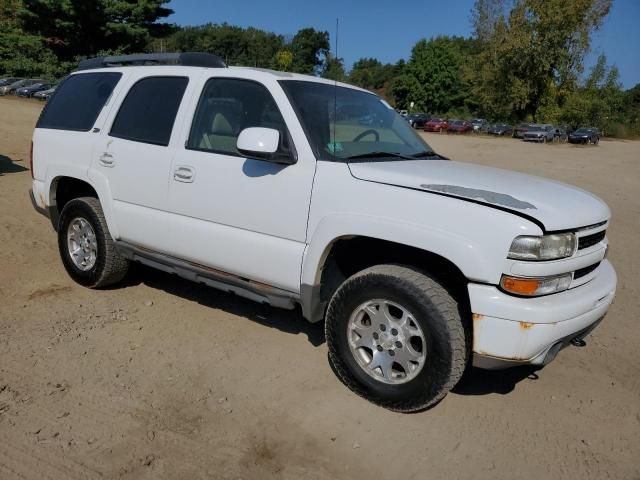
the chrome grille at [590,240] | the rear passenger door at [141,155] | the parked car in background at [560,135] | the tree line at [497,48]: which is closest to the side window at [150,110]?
the rear passenger door at [141,155]

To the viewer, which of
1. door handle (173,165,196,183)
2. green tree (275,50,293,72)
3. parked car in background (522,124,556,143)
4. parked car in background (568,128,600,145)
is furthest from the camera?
parked car in background (568,128,600,145)

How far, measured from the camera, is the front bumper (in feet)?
9.09

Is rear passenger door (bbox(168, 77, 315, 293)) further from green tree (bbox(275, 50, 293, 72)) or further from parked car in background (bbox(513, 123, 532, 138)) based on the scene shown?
parked car in background (bbox(513, 123, 532, 138))

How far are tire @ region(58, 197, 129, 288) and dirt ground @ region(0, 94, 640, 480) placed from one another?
160 mm

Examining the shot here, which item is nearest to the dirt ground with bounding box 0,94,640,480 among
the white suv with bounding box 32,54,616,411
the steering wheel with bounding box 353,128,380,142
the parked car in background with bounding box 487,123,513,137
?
the white suv with bounding box 32,54,616,411

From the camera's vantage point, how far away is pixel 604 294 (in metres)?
3.21

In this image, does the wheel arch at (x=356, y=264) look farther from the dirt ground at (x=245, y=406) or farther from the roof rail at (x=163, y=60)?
the roof rail at (x=163, y=60)

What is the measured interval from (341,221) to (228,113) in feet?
4.31

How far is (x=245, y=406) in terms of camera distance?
325 centimetres

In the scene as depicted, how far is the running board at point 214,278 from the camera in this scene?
11.8 ft

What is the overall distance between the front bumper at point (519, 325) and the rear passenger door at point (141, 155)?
237 cm

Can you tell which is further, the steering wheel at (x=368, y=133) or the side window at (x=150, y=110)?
the side window at (x=150, y=110)

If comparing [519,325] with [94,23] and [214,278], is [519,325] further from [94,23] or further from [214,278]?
[94,23]

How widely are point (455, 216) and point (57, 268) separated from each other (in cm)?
416
